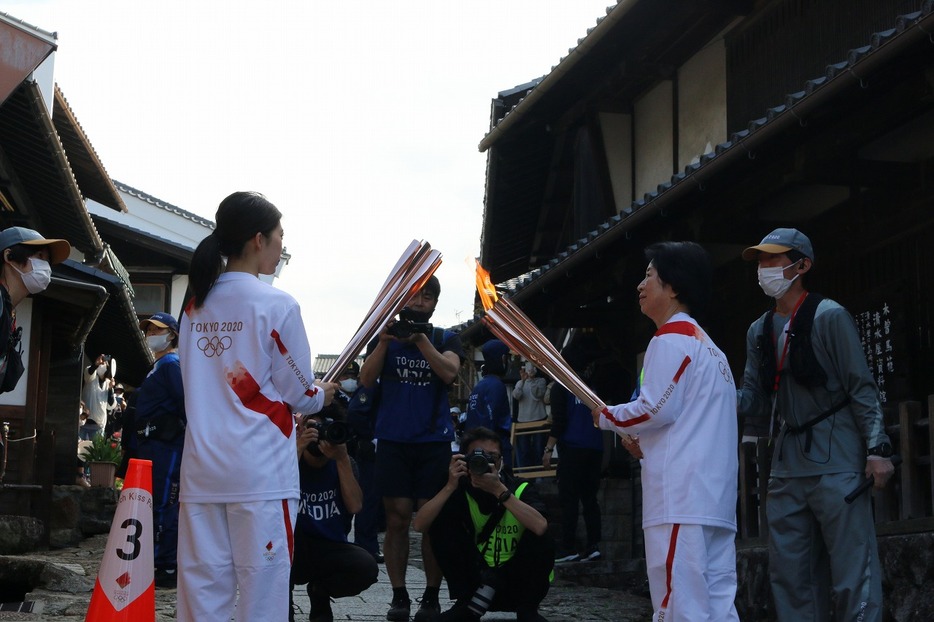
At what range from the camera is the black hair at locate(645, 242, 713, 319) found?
5.26 meters

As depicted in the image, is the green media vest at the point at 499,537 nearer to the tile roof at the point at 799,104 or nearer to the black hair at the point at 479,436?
the black hair at the point at 479,436

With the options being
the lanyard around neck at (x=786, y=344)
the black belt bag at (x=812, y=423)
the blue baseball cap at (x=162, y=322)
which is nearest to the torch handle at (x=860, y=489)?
the black belt bag at (x=812, y=423)

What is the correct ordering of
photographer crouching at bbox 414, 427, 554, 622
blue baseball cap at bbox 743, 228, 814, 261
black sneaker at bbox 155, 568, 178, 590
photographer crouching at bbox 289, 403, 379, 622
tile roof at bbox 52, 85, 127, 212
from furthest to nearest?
tile roof at bbox 52, 85, 127, 212
black sneaker at bbox 155, 568, 178, 590
photographer crouching at bbox 414, 427, 554, 622
photographer crouching at bbox 289, 403, 379, 622
blue baseball cap at bbox 743, 228, 814, 261

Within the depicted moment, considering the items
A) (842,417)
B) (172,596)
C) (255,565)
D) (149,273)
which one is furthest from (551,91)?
(149,273)

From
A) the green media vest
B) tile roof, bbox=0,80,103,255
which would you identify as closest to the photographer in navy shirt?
the green media vest

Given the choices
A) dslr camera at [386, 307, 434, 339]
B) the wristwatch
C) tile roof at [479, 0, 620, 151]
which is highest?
tile roof at [479, 0, 620, 151]

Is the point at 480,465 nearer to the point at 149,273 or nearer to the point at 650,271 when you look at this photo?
the point at 650,271

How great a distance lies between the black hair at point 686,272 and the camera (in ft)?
17.3

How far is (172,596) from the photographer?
851 centimetres

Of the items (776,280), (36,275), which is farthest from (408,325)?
(36,275)

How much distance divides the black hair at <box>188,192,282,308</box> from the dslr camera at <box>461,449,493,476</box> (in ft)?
9.31

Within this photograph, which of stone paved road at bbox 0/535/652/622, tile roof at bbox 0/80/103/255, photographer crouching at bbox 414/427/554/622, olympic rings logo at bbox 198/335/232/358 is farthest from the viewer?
tile roof at bbox 0/80/103/255

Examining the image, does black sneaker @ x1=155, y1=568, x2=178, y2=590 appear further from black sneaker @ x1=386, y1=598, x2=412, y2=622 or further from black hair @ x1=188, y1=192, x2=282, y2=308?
black hair @ x1=188, y1=192, x2=282, y2=308

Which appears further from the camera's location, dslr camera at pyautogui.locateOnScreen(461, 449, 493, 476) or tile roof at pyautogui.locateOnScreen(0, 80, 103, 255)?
tile roof at pyautogui.locateOnScreen(0, 80, 103, 255)
